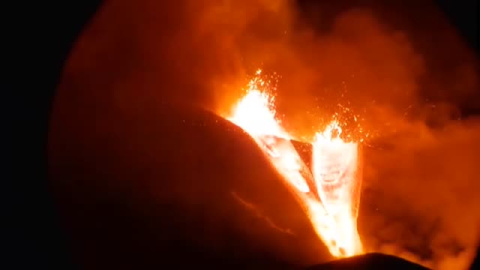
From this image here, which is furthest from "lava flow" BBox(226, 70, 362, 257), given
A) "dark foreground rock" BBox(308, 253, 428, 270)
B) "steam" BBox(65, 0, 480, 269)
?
"dark foreground rock" BBox(308, 253, 428, 270)

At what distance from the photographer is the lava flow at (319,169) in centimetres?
213

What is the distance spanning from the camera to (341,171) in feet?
7.35

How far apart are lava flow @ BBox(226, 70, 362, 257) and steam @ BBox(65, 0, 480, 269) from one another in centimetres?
4

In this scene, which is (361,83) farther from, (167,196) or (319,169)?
(167,196)

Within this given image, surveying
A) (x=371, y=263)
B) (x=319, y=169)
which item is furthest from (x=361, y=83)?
(x=371, y=263)

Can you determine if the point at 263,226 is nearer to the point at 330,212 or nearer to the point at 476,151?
the point at 330,212

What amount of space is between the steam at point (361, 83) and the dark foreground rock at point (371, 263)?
0.18 meters

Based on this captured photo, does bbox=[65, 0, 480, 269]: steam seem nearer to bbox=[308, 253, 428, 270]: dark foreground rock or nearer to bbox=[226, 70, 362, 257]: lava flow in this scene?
bbox=[226, 70, 362, 257]: lava flow

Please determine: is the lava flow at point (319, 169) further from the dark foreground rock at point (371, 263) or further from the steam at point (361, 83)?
the dark foreground rock at point (371, 263)

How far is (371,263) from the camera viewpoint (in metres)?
1.92

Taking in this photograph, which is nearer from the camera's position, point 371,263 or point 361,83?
point 371,263

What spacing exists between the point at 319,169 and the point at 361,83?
10.4 inches

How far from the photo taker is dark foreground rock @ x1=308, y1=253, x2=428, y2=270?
192cm

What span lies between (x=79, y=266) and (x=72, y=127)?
343 mm
